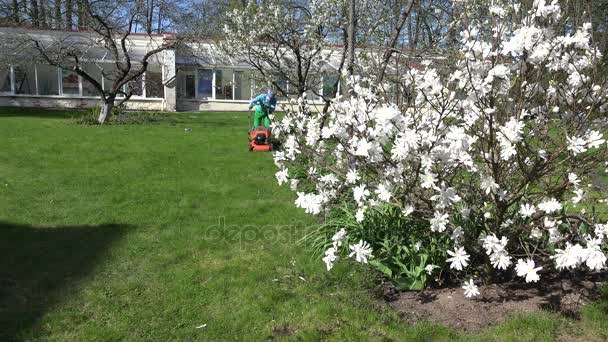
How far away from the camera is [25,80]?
2227 centimetres

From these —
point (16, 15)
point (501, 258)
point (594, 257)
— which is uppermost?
point (16, 15)

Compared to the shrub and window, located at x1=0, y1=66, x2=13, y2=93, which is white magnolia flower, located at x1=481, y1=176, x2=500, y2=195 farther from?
window, located at x1=0, y1=66, x2=13, y2=93

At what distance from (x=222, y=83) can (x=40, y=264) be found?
21.4 m

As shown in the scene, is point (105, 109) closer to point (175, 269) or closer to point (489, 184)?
point (175, 269)

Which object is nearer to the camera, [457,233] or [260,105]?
[457,233]

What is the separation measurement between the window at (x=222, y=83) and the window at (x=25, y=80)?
819 centimetres

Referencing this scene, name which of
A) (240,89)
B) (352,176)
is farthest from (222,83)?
(352,176)

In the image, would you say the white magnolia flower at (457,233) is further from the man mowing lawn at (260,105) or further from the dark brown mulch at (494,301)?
the man mowing lawn at (260,105)

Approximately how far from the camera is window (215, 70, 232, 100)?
82.6ft

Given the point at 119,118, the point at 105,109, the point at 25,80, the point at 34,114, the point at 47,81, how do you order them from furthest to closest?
the point at 47,81 < the point at 25,80 < the point at 34,114 < the point at 119,118 < the point at 105,109

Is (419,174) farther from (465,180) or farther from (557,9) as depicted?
(557,9)

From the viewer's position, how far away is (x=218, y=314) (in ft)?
12.3

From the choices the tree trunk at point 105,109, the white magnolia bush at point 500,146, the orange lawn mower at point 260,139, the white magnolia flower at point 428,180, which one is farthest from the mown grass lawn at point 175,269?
the tree trunk at point 105,109

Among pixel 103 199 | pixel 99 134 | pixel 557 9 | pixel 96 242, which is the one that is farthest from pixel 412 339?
pixel 99 134
